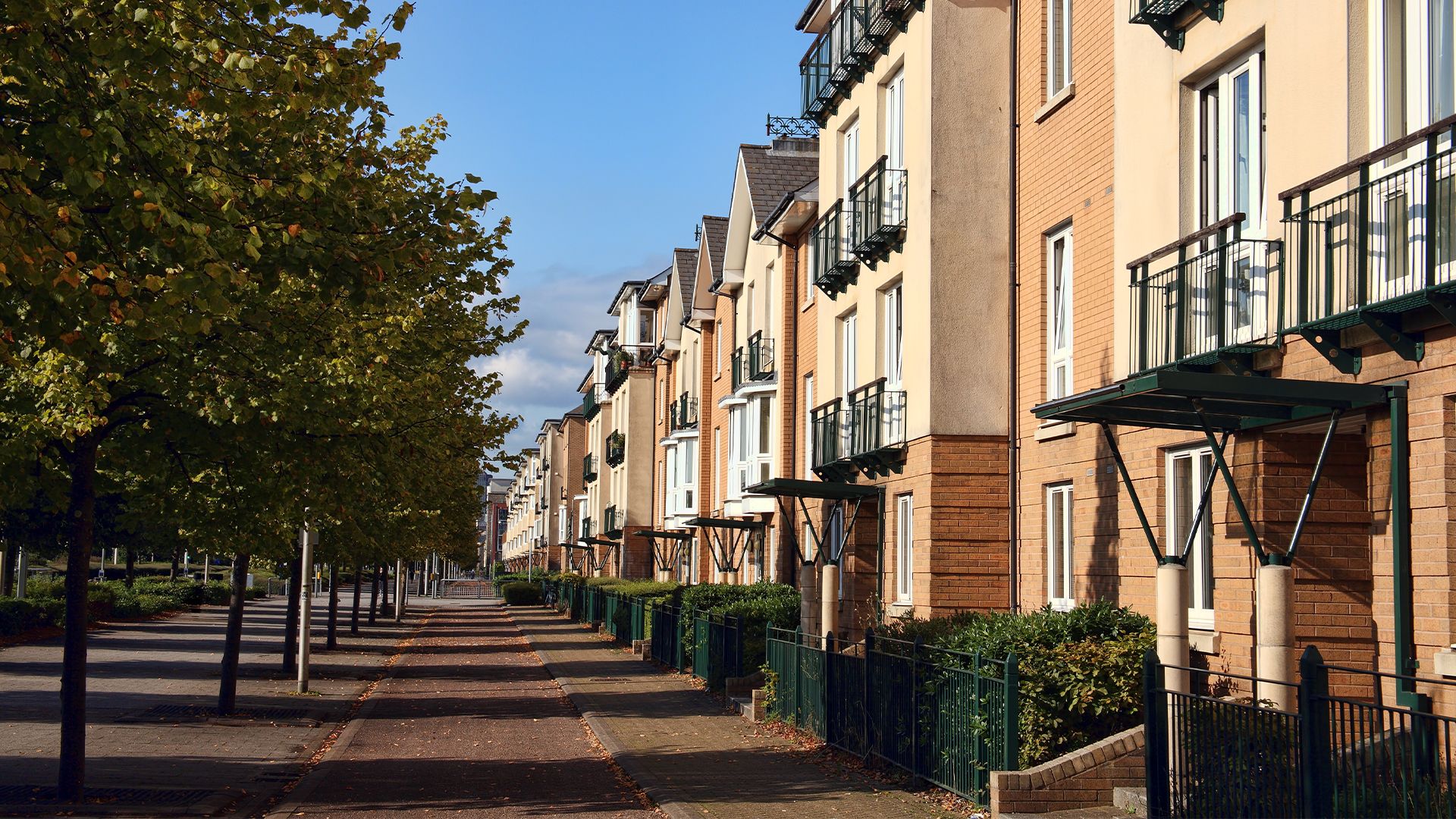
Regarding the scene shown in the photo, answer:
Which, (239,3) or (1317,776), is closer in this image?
(1317,776)

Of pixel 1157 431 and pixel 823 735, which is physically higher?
pixel 1157 431

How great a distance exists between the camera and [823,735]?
1366cm

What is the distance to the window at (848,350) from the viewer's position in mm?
20453

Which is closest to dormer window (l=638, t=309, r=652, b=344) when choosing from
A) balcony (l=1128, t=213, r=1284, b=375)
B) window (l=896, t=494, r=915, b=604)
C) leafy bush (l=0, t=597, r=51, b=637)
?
leafy bush (l=0, t=597, r=51, b=637)

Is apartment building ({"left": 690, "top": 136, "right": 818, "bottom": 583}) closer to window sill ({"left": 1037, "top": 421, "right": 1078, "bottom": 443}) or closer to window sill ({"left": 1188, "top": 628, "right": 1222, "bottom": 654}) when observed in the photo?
window sill ({"left": 1037, "top": 421, "right": 1078, "bottom": 443})

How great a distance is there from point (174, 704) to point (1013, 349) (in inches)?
489

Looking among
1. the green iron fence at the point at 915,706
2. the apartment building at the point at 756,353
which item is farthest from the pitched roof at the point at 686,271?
the green iron fence at the point at 915,706

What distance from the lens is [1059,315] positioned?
47.8 feet

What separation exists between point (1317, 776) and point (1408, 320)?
10.7ft

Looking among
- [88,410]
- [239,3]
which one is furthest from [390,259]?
[88,410]

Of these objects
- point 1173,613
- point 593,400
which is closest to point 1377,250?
point 1173,613

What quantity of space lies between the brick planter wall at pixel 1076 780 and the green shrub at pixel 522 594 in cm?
5978

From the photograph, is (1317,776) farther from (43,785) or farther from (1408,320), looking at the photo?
(43,785)

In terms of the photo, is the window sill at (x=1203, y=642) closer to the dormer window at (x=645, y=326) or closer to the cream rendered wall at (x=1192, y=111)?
the cream rendered wall at (x=1192, y=111)
